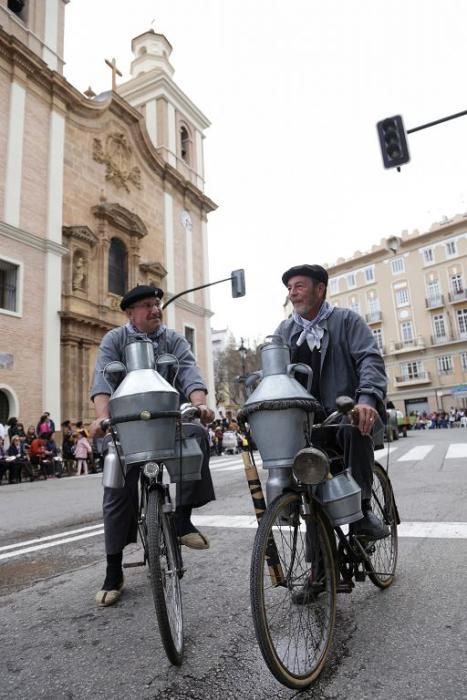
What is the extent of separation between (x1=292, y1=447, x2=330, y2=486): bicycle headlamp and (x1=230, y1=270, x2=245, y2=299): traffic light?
16.9 metres

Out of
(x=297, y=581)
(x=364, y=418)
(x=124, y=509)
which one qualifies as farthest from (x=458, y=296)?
(x=297, y=581)

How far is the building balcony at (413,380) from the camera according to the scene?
4912 centimetres

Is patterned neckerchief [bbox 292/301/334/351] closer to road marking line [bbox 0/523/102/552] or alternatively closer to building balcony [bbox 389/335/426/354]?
road marking line [bbox 0/523/102/552]

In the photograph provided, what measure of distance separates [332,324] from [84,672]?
1979mm

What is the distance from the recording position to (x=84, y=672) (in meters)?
1.97

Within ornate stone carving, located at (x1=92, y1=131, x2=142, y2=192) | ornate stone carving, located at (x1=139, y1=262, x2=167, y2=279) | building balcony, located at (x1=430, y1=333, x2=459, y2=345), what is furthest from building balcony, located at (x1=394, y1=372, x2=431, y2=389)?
ornate stone carving, located at (x1=92, y1=131, x2=142, y2=192)

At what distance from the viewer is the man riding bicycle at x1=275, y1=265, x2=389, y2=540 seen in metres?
2.41

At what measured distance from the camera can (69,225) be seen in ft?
69.1

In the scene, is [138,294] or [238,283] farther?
[238,283]

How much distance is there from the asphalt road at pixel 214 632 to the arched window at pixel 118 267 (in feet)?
67.1

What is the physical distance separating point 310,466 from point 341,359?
2.86 feet

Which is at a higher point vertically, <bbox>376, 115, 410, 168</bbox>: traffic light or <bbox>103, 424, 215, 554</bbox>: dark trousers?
<bbox>376, 115, 410, 168</bbox>: traffic light

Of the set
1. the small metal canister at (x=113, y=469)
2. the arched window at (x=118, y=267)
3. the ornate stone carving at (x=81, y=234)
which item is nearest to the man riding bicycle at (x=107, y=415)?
the small metal canister at (x=113, y=469)

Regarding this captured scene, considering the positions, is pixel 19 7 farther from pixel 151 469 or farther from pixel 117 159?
pixel 151 469
